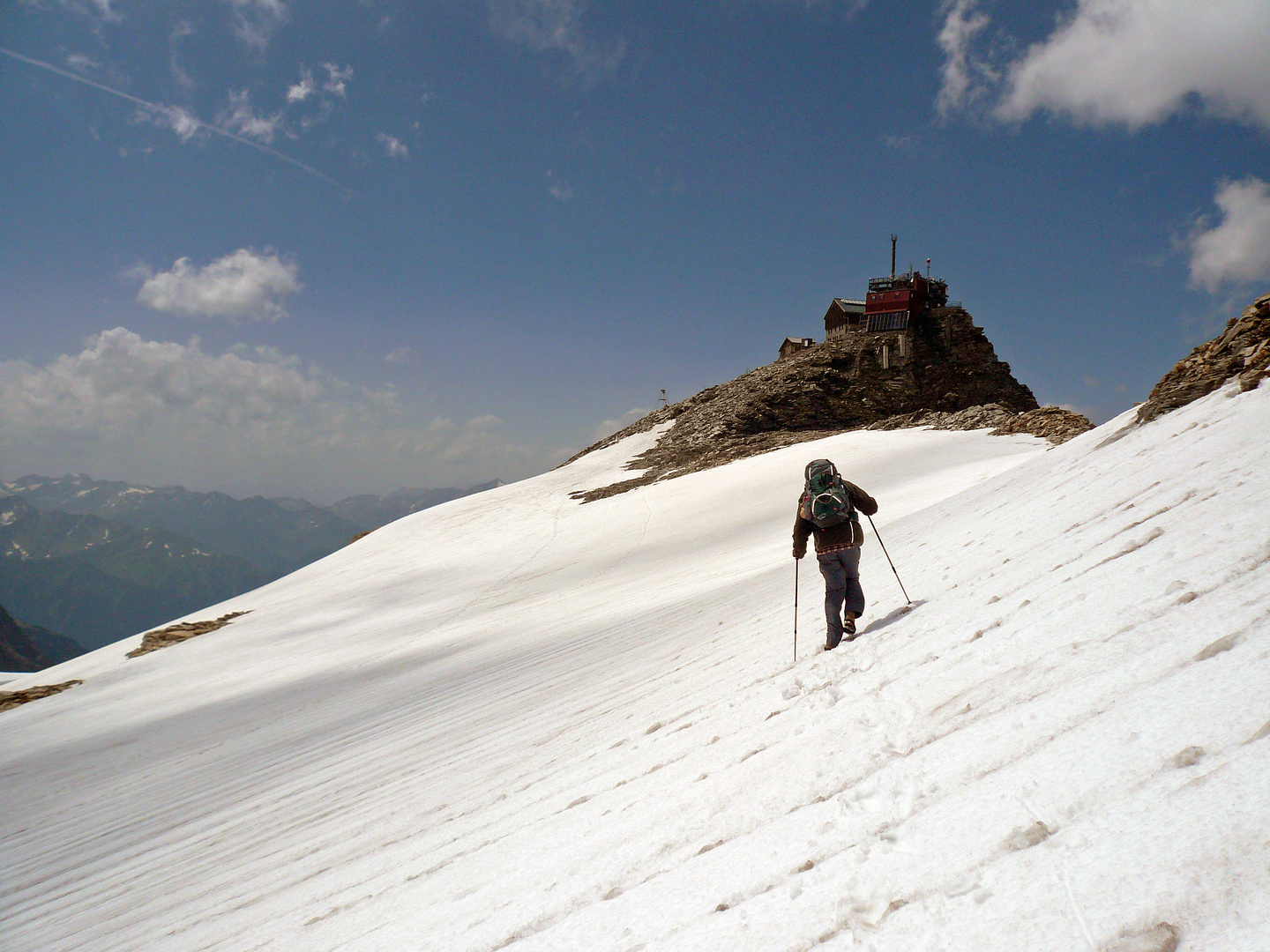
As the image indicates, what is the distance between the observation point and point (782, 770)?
114 inches

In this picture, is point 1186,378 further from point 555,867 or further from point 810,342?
point 810,342

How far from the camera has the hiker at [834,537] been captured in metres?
4.96

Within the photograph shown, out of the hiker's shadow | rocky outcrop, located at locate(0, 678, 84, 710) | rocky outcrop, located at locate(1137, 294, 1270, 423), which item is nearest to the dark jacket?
the hiker's shadow

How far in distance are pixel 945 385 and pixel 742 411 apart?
49.7 ft

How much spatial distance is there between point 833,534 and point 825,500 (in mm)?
300

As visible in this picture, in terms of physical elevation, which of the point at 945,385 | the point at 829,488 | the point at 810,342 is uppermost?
the point at 810,342

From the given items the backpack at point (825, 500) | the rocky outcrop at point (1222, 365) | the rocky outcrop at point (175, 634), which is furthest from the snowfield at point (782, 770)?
the rocky outcrop at point (175, 634)

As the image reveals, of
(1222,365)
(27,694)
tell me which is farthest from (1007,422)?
(27,694)

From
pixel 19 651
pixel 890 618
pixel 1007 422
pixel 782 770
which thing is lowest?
pixel 782 770

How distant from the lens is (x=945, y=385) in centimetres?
3634

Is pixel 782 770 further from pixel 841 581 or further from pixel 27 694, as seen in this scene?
pixel 27 694

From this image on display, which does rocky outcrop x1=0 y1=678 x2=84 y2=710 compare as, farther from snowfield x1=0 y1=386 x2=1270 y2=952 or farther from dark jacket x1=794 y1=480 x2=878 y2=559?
dark jacket x1=794 y1=480 x2=878 y2=559

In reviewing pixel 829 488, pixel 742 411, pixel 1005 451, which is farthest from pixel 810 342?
pixel 829 488

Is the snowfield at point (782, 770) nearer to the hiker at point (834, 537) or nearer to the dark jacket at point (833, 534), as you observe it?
the hiker at point (834, 537)
